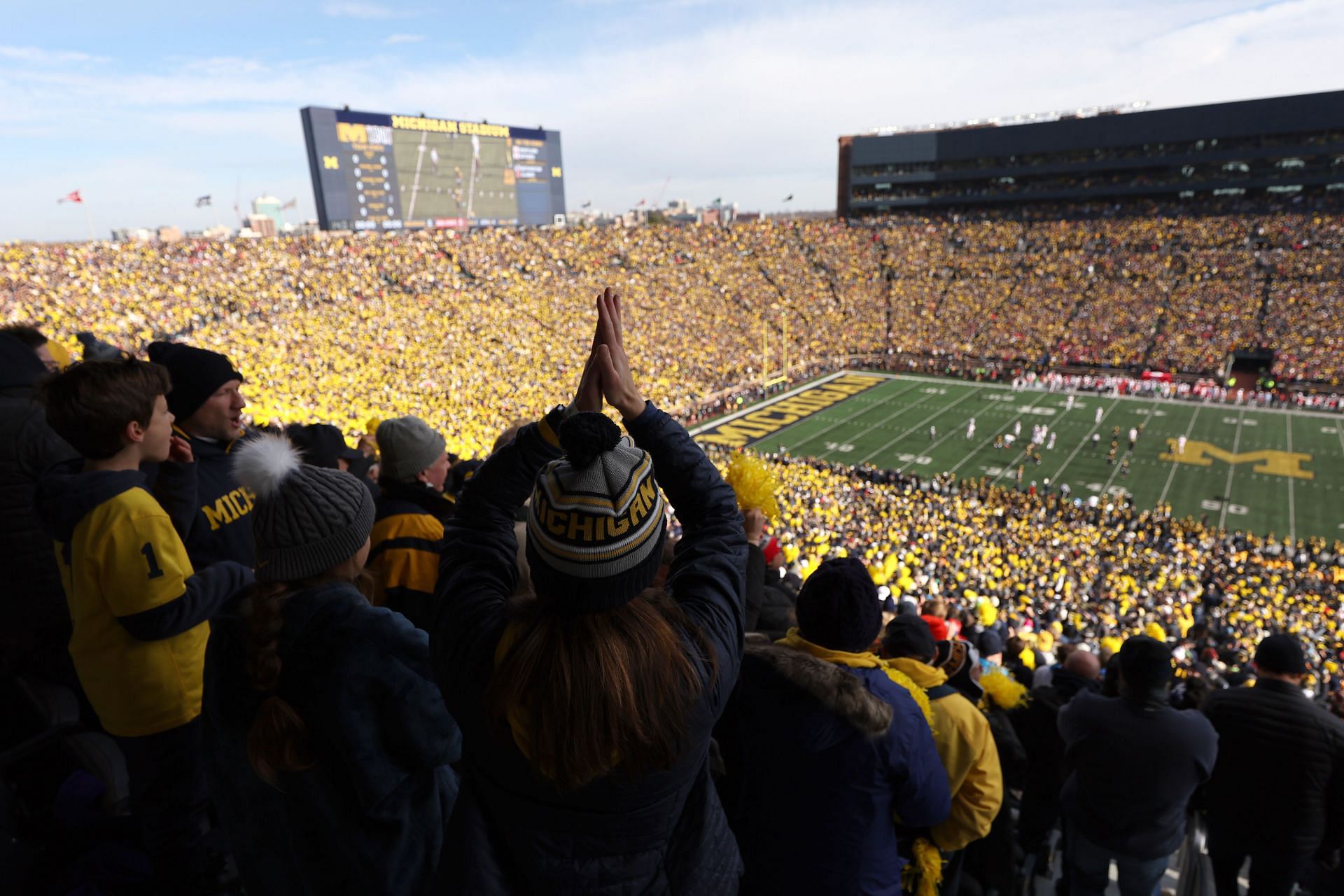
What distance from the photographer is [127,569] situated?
2191 mm

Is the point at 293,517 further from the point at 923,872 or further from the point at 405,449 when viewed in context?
the point at 923,872

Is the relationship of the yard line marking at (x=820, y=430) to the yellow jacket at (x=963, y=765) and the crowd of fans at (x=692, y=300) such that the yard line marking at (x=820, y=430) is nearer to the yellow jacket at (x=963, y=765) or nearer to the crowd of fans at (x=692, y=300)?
the crowd of fans at (x=692, y=300)

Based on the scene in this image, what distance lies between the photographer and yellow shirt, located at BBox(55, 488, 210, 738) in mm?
2199

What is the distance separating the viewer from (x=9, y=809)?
3.04 meters

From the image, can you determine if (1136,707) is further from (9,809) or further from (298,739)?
(9,809)

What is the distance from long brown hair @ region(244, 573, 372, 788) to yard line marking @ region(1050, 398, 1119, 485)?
1051 inches

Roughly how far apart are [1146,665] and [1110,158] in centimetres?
6509

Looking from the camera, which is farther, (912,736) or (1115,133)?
(1115,133)

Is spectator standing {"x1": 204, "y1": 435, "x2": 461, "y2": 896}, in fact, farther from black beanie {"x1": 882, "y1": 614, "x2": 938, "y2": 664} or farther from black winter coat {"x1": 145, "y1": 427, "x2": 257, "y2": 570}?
black beanie {"x1": 882, "y1": 614, "x2": 938, "y2": 664}

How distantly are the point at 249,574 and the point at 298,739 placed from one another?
94 cm

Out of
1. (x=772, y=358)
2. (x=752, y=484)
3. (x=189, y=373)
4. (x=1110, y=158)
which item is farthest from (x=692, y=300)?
(x=189, y=373)

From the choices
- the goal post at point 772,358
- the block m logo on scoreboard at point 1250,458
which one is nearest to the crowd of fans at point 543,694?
the block m logo on scoreboard at point 1250,458

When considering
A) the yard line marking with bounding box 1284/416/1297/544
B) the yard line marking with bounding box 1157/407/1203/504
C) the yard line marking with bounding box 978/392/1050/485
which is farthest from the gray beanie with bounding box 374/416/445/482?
the yard line marking with bounding box 1157/407/1203/504

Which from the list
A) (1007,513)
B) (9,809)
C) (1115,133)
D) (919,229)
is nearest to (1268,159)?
(1115,133)
